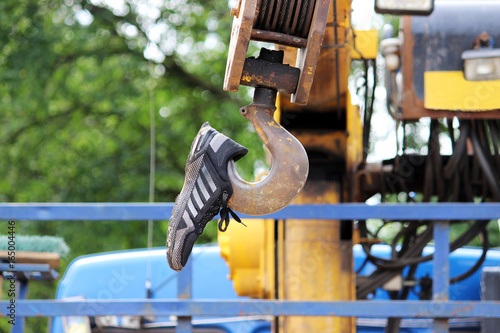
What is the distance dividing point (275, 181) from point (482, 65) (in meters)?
1.49

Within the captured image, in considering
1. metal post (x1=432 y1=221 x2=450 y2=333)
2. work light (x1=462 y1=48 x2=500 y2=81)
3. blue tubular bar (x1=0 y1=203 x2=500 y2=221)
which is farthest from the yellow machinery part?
work light (x1=462 y1=48 x2=500 y2=81)

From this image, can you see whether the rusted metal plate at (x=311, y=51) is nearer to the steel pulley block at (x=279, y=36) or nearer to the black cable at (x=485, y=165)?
the steel pulley block at (x=279, y=36)

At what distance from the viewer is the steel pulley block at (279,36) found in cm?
162

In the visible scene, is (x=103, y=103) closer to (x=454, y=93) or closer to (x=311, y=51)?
(x=454, y=93)

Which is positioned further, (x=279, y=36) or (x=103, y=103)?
(x=103, y=103)

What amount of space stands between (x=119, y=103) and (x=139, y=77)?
0.42 meters

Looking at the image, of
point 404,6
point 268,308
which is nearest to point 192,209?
point 268,308

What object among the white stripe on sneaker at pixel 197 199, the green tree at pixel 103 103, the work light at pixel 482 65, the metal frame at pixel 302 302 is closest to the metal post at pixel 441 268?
the metal frame at pixel 302 302

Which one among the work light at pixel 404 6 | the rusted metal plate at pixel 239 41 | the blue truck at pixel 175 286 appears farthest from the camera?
the blue truck at pixel 175 286

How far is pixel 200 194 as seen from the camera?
166 centimetres

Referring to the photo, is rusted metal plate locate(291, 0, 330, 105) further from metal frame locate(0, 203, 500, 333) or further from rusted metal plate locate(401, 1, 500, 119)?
Result: rusted metal plate locate(401, 1, 500, 119)

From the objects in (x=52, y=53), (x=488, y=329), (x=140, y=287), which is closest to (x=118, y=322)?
(x=140, y=287)

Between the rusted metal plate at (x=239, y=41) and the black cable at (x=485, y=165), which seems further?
the black cable at (x=485, y=165)

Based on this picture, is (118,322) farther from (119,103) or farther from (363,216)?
(119,103)
